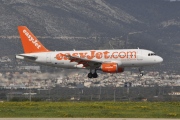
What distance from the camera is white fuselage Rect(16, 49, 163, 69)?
112688 mm

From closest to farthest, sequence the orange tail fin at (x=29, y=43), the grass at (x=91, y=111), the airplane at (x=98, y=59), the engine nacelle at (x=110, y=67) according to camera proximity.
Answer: the grass at (x=91, y=111) → the airplane at (x=98, y=59) → the engine nacelle at (x=110, y=67) → the orange tail fin at (x=29, y=43)

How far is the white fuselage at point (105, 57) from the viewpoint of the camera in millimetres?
112688

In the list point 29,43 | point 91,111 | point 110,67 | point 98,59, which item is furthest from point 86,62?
point 91,111

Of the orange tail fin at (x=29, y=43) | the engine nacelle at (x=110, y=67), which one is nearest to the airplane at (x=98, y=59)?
the engine nacelle at (x=110, y=67)

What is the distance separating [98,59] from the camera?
114188mm

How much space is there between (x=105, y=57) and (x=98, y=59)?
3.13 ft

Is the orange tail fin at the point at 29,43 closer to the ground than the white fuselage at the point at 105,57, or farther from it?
farther from it

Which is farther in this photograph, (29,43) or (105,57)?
(29,43)

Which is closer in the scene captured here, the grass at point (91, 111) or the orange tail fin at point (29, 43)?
the grass at point (91, 111)

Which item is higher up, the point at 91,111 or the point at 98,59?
the point at 98,59

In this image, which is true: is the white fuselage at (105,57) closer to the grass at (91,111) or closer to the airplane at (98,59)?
the airplane at (98,59)

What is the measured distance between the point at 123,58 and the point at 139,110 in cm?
3034

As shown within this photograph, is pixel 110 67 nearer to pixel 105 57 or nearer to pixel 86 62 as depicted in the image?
pixel 105 57

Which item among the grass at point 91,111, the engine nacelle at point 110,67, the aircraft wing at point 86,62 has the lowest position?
the grass at point 91,111
